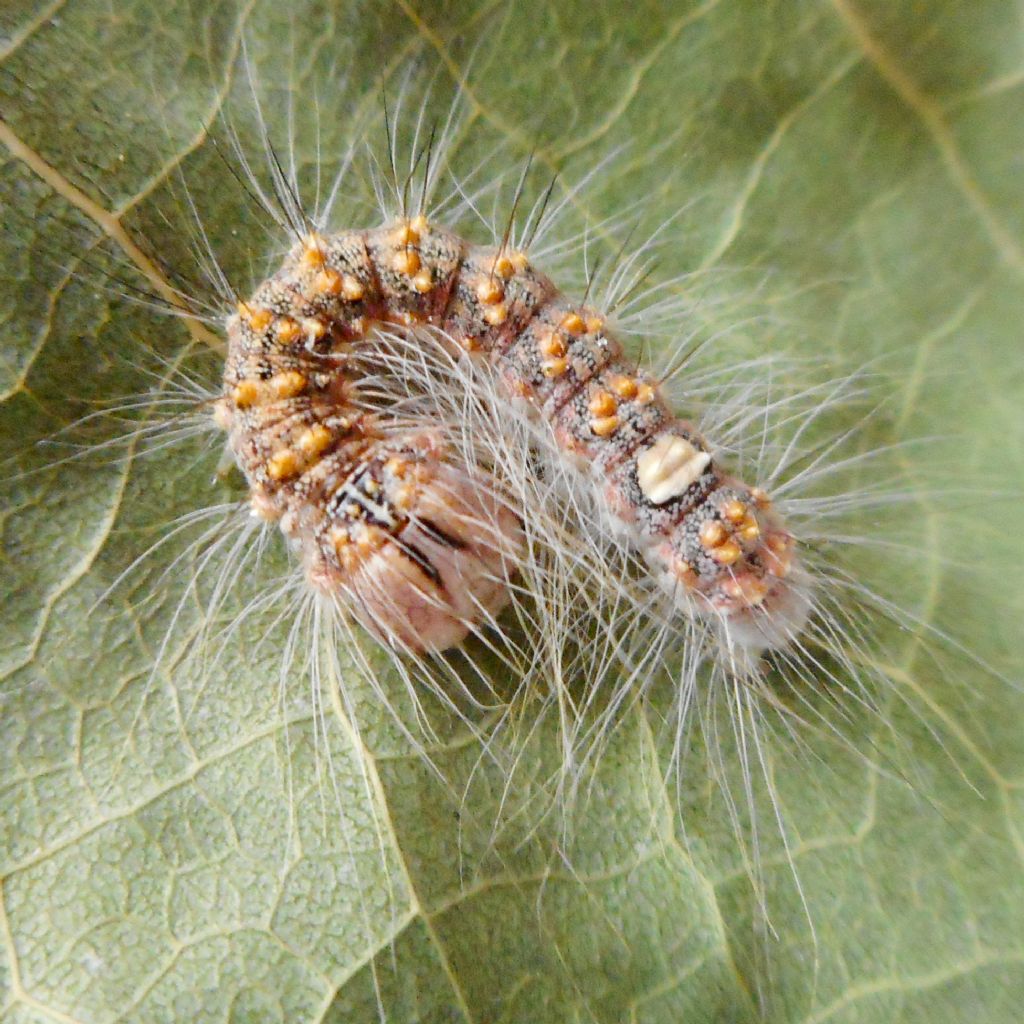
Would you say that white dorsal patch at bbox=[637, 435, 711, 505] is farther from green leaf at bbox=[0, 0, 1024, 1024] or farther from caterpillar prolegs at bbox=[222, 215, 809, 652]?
green leaf at bbox=[0, 0, 1024, 1024]

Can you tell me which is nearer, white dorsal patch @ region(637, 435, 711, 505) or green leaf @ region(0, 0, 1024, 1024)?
green leaf @ region(0, 0, 1024, 1024)

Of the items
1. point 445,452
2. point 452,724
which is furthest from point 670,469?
point 452,724

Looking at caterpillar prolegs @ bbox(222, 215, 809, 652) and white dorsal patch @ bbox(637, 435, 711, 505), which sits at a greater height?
caterpillar prolegs @ bbox(222, 215, 809, 652)

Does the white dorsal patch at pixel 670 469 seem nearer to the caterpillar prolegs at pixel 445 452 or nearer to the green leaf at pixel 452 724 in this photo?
the caterpillar prolegs at pixel 445 452

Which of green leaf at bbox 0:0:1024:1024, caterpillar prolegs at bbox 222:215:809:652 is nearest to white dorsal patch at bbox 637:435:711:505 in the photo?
caterpillar prolegs at bbox 222:215:809:652

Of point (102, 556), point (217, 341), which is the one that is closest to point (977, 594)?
point (217, 341)

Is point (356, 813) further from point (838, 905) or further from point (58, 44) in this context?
point (58, 44)

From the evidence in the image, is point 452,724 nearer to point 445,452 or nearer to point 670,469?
point 445,452

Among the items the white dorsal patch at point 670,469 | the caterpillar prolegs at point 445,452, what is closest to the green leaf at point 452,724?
the caterpillar prolegs at point 445,452
